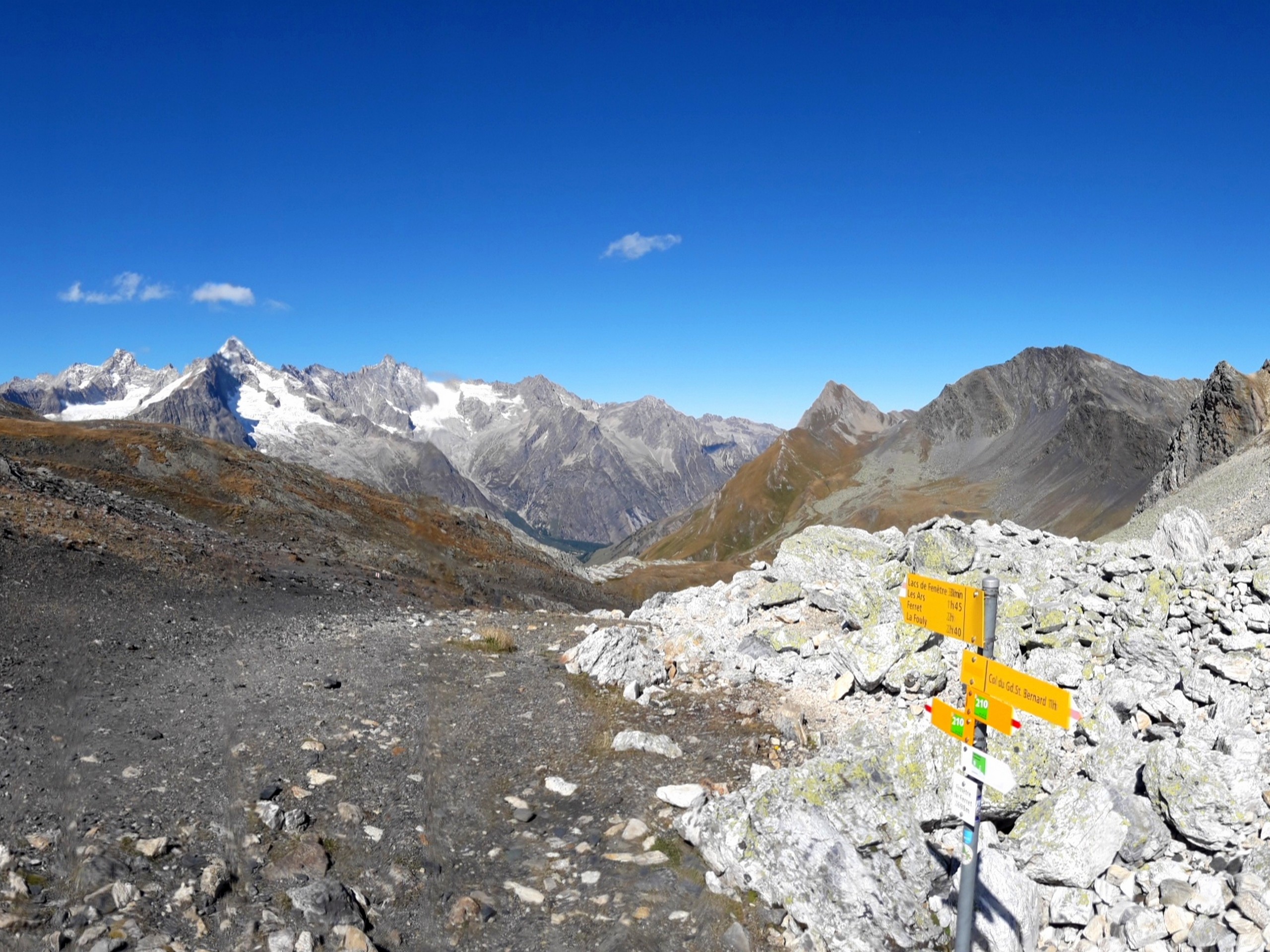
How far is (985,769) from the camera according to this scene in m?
6.86

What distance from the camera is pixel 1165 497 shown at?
5194cm

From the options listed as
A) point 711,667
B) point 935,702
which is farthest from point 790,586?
point 935,702

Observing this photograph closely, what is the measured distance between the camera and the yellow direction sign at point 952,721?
711cm

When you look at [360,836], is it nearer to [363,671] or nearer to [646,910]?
[646,910]

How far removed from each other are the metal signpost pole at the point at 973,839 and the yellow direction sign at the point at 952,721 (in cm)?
7

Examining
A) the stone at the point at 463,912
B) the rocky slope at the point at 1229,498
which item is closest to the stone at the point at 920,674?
the stone at the point at 463,912

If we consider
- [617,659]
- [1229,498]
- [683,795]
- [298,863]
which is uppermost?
[1229,498]

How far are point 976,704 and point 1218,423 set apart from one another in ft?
211

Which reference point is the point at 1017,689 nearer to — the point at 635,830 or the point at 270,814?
the point at 635,830

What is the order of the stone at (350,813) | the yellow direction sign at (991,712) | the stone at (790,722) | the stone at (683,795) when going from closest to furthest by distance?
the yellow direction sign at (991,712) → the stone at (350,813) → the stone at (683,795) → the stone at (790,722)

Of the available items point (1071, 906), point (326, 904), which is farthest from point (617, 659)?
point (1071, 906)

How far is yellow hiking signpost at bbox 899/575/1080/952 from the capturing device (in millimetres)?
6664

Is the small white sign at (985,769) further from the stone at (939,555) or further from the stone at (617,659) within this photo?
the stone at (939,555)

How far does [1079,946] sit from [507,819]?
27.0ft
